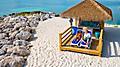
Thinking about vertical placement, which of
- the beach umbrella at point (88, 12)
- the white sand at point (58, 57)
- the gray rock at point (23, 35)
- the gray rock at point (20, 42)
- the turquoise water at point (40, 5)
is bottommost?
the white sand at point (58, 57)

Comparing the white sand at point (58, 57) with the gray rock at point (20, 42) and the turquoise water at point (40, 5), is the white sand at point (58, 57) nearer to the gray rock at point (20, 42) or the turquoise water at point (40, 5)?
the gray rock at point (20, 42)

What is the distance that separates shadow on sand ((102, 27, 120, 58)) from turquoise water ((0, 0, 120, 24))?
62.7 ft

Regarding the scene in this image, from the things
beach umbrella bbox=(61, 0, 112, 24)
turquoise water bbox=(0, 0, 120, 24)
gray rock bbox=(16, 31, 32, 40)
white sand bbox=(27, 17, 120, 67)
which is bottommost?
white sand bbox=(27, 17, 120, 67)

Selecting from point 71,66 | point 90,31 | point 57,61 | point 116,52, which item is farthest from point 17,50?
point 116,52

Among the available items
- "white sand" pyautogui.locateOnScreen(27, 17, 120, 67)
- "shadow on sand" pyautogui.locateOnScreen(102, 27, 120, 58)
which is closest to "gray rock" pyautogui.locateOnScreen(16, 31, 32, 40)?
"white sand" pyautogui.locateOnScreen(27, 17, 120, 67)

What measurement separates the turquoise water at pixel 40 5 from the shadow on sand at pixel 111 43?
19108 mm

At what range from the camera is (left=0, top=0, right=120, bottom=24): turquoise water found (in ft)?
131

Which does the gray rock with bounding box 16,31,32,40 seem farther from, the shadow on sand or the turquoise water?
the turquoise water

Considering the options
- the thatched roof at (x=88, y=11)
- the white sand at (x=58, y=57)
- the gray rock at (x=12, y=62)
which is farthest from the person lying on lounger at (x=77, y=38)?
the gray rock at (x=12, y=62)

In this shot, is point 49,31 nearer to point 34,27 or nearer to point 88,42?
point 34,27

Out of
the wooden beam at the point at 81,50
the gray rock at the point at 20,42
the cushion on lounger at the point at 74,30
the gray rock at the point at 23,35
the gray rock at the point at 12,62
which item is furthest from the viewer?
the gray rock at the point at 23,35

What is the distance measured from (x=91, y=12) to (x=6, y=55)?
5255 millimetres

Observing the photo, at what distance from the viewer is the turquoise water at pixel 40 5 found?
39919mm

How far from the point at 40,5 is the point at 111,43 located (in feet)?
89.2
